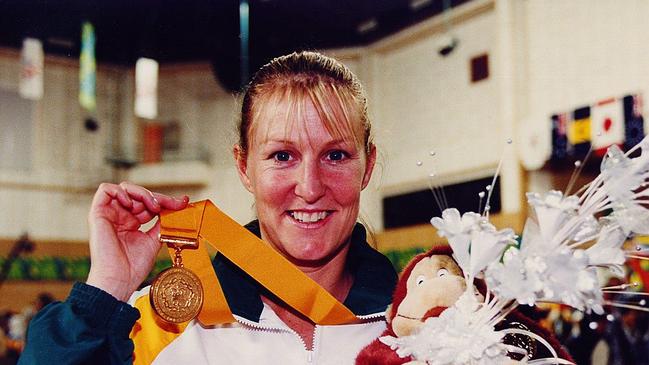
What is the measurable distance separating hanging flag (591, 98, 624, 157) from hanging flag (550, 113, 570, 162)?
423 mm

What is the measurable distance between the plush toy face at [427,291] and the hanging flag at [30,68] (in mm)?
10382

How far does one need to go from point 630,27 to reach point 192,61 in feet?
23.6

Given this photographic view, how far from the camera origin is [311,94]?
1433mm

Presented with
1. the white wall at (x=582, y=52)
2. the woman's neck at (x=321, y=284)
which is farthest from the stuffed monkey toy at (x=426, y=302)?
the white wall at (x=582, y=52)

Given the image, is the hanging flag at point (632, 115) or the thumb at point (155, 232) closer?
the thumb at point (155, 232)

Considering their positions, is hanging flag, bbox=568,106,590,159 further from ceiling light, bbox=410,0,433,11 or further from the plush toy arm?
the plush toy arm

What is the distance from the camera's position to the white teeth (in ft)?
4.58

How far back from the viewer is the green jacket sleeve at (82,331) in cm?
119

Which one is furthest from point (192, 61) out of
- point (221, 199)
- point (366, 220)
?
point (366, 220)

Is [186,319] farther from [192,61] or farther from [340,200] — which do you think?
[192,61]

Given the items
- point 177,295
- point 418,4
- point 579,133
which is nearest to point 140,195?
point 177,295

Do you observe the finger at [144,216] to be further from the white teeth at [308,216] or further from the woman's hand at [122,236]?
the white teeth at [308,216]

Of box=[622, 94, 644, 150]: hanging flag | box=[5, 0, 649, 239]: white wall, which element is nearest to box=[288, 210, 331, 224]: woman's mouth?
box=[5, 0, 649, 239]: white wall

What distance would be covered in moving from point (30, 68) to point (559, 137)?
23.0ft
